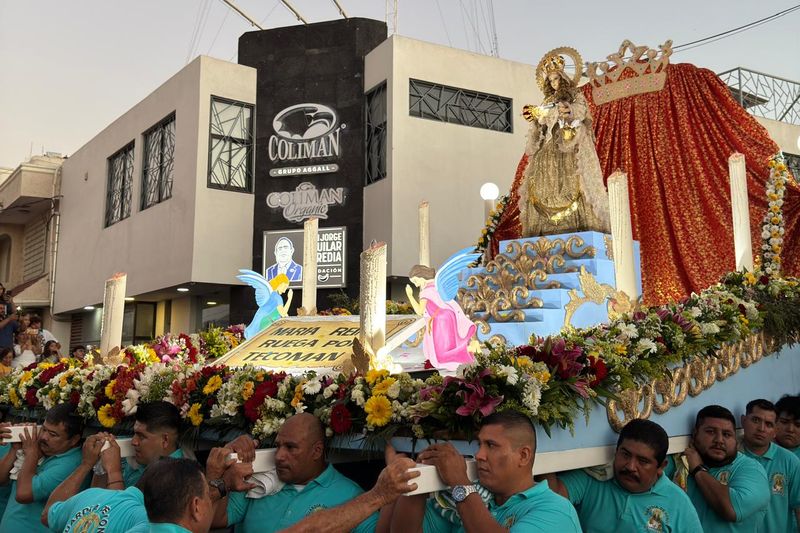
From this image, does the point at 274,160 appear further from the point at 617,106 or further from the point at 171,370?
the point at 171,370

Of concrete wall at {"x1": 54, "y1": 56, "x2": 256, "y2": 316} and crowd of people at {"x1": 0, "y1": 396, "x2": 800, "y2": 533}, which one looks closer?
crowd of people at {"x1": 0, "y1": 396, "x2": 800, "y2": 533}

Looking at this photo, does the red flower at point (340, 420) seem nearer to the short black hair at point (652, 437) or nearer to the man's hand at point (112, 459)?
the man's hand at point (112, 459)

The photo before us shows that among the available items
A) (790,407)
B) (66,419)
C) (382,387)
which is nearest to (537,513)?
(382,387)

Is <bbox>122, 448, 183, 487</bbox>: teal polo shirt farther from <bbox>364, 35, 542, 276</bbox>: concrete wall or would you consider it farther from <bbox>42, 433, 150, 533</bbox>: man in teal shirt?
<bbox>364, 35, 542, 276</bbox>: concrete wall

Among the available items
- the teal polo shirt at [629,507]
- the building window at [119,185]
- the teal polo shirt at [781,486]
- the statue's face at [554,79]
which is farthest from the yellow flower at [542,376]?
the building window at [119,185]

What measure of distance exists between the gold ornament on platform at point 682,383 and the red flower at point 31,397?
432 centimetres

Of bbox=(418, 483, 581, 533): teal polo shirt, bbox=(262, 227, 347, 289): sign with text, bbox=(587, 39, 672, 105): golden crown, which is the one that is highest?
bbox=(587, 39, 672, 105): golden crown

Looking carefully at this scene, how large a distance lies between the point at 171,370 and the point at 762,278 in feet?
15.2

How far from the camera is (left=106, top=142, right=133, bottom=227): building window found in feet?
67.7

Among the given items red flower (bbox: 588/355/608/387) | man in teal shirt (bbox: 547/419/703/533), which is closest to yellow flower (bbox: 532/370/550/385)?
red flower (bbox: 588/355/608/387)

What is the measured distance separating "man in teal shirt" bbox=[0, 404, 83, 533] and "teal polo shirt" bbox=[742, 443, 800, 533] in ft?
12.7

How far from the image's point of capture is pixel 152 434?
3.82 meters

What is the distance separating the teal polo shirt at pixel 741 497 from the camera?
147 inches

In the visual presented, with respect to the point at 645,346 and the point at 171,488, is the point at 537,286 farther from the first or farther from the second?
the point at 171,488
